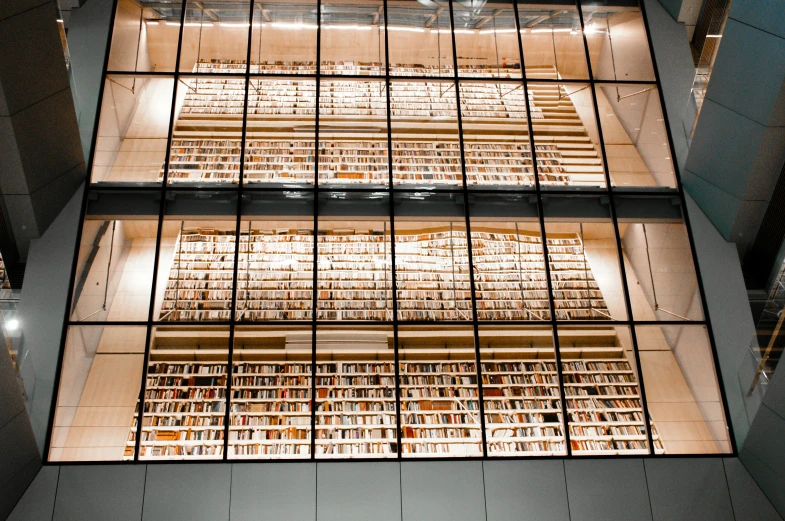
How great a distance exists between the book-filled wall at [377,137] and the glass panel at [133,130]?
30 cm

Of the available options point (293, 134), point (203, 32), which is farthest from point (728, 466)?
point (203, 32)

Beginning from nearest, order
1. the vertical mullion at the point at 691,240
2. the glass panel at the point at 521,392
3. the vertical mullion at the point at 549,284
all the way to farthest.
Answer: the vertical mullion at the point at 549,284, the vertical mullion at the point at 691,240, the glass panel at the point at 521,392

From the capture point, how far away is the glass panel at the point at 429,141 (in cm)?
721

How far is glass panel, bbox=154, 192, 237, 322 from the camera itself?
6262 millimetres

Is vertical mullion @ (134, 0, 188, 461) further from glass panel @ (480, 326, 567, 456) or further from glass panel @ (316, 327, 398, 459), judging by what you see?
glass panel @ (480, 326, 567, 456)

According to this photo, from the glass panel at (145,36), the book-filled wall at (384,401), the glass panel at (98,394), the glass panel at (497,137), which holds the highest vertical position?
the glass panel at (145,36)

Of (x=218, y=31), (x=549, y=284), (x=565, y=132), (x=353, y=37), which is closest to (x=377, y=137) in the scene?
(x=353, y=37)

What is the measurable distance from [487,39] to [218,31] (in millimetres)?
3356

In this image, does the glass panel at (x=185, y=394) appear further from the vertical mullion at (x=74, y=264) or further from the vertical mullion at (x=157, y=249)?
the vertical mullion at (x=74, y=264)

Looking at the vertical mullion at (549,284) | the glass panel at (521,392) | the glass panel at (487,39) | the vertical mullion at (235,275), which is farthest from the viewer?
the glass panel at (487,39)

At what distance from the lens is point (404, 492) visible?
5.10 m

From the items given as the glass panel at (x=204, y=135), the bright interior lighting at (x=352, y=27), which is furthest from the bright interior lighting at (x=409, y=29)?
the glass panel at (x=204, y=135)

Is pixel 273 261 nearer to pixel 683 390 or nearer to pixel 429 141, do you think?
pixel 429 141

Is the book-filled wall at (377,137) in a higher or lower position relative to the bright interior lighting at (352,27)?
lower
